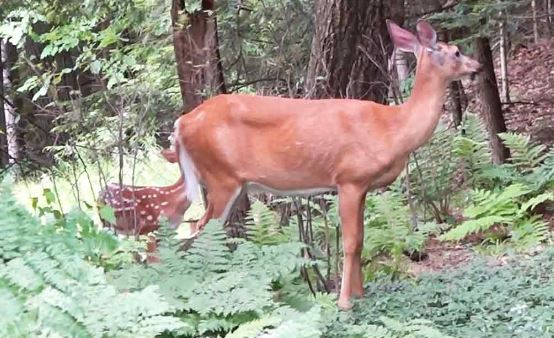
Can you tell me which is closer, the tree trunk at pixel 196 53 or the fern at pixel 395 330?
the fern at pixel 395 330

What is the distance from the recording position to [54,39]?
11.7 meters

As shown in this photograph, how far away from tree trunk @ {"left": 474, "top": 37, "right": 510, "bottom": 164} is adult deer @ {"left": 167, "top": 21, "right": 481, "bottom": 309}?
4.39 metres

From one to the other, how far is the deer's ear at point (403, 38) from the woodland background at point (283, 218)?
1.17 meters

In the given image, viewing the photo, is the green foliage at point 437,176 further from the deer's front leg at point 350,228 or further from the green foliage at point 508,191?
the deer's front leg at point 350,228

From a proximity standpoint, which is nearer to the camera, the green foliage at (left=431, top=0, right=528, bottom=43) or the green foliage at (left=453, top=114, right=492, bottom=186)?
the green foliage at (left=431, top=0, right=528, bottom=43)

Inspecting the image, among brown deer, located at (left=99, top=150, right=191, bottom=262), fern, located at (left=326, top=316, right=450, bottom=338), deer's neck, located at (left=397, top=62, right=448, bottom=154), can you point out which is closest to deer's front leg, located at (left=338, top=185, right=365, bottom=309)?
deer's neck, located at (left=397, top=62, right=448, bottom=154)

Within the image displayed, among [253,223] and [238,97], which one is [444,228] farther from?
[238,97]

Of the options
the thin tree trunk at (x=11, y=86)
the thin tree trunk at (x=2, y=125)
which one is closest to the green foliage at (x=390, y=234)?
the thin tree trunk at (x=2, y=125)

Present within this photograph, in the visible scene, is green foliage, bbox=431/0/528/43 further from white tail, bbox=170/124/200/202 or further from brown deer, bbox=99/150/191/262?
white tail, bbox=170/124/200/202

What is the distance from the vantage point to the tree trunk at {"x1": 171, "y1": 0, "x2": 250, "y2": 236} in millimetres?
6969

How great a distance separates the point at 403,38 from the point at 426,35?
16 centimetres

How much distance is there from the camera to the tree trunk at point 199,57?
6.97m

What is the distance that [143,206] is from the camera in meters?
6.85

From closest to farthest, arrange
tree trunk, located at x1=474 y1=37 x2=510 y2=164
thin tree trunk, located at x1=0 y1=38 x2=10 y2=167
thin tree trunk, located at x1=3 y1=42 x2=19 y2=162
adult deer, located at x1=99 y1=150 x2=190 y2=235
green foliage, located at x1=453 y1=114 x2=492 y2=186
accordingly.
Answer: adult deer, located at x1=99 y1=150 x2=190 y2=235, green foliage, located at x1=453 y1=114 x2=492 y2=186, tree trunk, located at x1=474 y1=37 x2=510 y2=164, thin tree trunk, located at x1=0 y1=38 x2=10 y2=167, thin tree trunk, located at x1=3 y1=42 x2=19 y2=162
